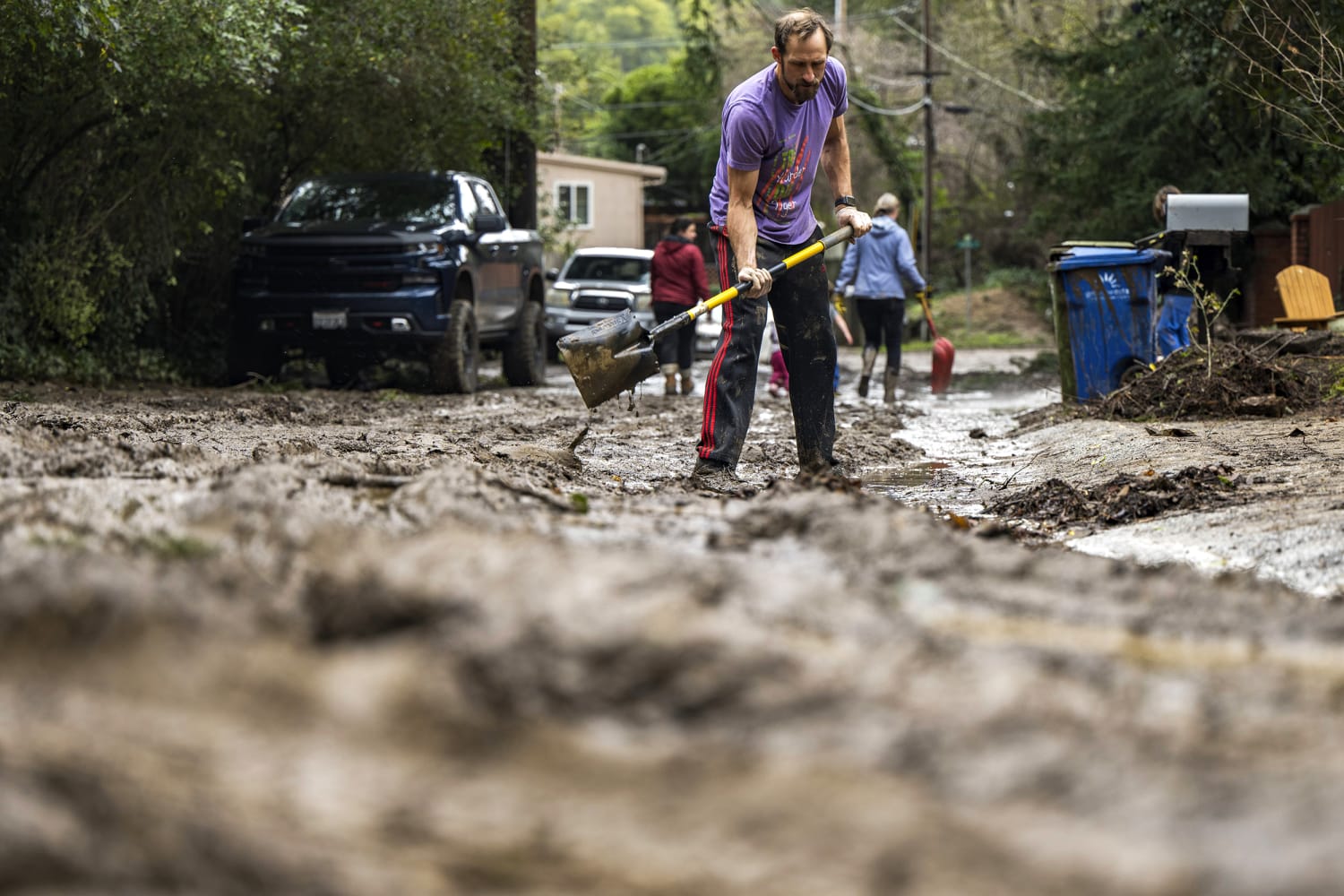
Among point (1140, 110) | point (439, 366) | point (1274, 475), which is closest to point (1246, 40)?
point (1140, 110)

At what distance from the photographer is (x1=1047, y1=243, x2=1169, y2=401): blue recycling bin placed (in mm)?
11891

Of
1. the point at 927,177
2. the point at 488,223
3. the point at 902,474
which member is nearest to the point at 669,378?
the point at 488,223

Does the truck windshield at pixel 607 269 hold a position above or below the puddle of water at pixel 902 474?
above

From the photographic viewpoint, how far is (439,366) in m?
14.7

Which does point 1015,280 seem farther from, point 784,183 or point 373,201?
point 784,183

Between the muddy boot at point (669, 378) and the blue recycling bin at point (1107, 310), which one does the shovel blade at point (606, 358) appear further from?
the muddy boot at point (669, 378)

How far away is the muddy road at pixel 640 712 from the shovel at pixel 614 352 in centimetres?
302

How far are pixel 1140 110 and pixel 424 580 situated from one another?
59.7 feet

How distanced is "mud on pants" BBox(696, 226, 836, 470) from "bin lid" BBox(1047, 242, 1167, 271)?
4789 millimetres

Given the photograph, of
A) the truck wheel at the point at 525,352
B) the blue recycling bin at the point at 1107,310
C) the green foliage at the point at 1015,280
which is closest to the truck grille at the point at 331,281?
the truck wheel at the point at 525,352

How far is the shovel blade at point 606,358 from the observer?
7.47 meters

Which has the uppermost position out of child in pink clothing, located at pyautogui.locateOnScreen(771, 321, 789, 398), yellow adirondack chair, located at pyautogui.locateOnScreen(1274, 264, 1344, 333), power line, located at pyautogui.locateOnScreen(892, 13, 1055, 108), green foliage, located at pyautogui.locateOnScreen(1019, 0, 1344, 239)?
power line, located at pyautogui.locateOnScreen(892, 13, 1055, 108)

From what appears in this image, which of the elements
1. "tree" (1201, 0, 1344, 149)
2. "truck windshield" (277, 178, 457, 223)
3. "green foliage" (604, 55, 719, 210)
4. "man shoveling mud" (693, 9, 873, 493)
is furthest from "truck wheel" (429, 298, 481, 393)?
"green foliage" (604, 55, 719, 210)

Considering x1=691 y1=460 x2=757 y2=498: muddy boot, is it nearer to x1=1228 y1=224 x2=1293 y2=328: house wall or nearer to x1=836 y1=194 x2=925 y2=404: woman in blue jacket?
x1=836 y1=194 x2=925 y2=404: woman in blue jacket
